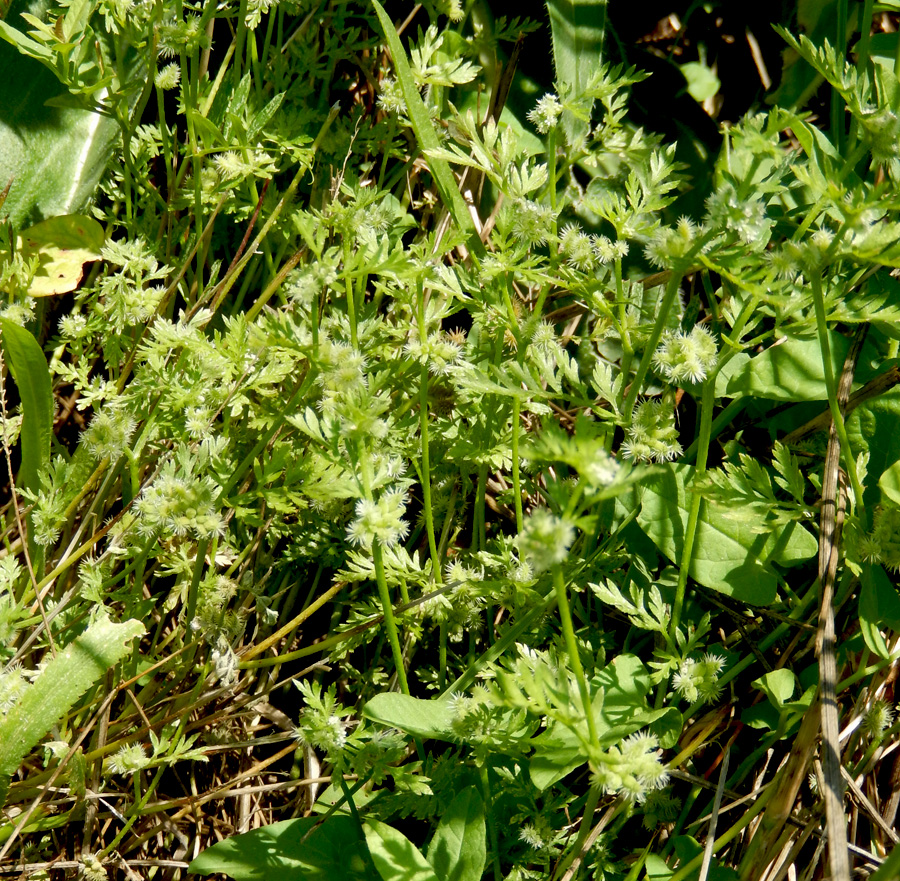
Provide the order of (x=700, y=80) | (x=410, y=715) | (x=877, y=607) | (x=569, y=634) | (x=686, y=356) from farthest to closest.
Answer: (x=700, y=80) < (x=877, y=607) < (x=410, y=715) < (x=686, y=356) < (x=569, y=634)

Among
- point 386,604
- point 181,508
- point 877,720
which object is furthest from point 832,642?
point 181,508

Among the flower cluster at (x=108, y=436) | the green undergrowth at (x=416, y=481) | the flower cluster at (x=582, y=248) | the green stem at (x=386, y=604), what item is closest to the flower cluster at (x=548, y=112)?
the green undergrowth at (x=416, y=481)

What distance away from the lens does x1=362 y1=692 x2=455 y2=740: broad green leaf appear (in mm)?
1575

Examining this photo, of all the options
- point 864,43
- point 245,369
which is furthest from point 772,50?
point 245,369

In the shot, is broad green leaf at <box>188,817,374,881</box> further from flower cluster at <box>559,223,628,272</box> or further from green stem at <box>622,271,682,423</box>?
flower cluster at <box>559,223,628,272</box>

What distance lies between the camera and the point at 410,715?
1.61 metres

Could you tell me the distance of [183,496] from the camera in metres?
1.57

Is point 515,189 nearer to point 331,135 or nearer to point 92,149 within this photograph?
point 331,135

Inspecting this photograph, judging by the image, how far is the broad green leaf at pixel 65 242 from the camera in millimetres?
2258

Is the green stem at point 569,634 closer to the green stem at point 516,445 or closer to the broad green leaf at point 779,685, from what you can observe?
the green stem at point 516,445

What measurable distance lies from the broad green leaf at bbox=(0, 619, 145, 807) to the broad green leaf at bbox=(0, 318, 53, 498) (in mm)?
432

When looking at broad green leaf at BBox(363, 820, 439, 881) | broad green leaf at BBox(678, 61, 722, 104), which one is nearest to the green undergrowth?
broad green leaf at BBox(363, 820, 439, 881)

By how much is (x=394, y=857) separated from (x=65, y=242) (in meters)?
1.76

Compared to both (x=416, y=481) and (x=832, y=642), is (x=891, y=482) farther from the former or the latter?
(x=416, y=481)
